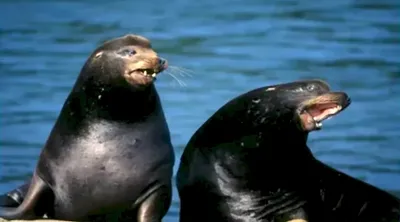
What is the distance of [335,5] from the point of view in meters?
24.0

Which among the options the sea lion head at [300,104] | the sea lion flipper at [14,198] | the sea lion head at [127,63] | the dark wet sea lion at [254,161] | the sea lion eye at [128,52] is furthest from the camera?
the sea lion flipper at [14,198]

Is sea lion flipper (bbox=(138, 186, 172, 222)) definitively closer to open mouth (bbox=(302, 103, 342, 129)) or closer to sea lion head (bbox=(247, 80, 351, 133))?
sea lion head (bbox=(247, 80, 351, 133))

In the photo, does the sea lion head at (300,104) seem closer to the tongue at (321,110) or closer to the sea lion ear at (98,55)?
the tongue at (321,110)

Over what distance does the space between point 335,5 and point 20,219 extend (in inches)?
570

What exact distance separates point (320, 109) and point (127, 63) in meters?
1.21

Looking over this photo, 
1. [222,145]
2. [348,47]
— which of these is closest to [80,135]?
[222,145]

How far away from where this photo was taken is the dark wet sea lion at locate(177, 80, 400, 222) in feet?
33.4

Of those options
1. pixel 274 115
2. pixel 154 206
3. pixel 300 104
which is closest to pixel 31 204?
pixel 154 206

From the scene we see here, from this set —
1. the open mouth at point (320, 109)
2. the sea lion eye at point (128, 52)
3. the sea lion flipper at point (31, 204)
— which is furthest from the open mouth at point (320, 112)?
the sea lion flipper at point (31, 204)

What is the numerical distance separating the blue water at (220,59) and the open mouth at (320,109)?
1.79 metres

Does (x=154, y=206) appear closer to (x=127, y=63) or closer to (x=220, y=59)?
(x=127, y=63)

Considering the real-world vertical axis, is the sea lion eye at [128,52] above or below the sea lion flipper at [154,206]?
above

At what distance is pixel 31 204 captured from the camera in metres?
9.98

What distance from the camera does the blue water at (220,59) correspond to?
1456 centimetres
